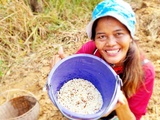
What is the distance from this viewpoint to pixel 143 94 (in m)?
1.78

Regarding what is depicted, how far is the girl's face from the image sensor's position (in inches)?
61.3

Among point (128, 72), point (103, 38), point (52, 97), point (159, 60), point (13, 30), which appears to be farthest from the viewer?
point (13, 30)

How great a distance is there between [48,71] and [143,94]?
1304 millimetres

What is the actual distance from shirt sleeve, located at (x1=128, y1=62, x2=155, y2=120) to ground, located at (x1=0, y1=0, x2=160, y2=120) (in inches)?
22.2

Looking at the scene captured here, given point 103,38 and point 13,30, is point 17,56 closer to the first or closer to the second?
point 13,30

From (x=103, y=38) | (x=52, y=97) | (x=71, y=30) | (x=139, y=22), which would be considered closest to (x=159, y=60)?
(x=139, y=22)

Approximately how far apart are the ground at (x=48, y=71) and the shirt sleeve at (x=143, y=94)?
564 millimetres

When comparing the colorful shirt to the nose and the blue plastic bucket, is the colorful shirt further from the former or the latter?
the nose

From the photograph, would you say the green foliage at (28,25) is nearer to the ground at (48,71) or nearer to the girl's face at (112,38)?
the ground at (48,71)

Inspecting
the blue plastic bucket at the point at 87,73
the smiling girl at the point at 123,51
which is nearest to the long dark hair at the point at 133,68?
the smiling girl at the point at 123,51

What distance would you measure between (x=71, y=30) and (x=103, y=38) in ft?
6.00

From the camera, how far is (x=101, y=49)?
1.63m

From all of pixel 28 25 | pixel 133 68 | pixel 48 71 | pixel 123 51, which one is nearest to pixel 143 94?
pixel 133 68

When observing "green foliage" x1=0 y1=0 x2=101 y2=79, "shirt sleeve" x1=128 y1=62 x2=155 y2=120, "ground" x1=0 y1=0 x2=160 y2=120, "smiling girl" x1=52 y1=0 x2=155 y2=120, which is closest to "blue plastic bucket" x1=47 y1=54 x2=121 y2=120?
"smiling girl" x1=52 y1=0 x2=155 y2=120
